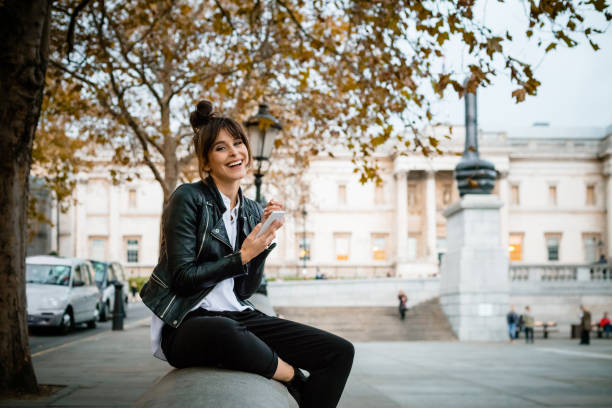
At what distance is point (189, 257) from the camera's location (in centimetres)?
276

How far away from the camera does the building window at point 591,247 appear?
69.9 m

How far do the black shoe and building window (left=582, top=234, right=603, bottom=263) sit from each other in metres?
73.1

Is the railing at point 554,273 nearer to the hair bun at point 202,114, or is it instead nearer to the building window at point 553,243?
the hair bun at point 202,114

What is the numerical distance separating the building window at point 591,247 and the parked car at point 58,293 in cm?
6173

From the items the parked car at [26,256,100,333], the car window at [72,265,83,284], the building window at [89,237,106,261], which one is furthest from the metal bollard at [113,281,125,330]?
the building window at [89,237,106,261]

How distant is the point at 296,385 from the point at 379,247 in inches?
2668

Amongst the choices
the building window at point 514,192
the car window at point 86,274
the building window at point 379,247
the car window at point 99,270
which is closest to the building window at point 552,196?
the building window at point 514,192

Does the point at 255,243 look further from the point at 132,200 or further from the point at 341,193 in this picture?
the point at 132,200

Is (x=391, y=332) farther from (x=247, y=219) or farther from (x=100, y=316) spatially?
(x=247, y=219)

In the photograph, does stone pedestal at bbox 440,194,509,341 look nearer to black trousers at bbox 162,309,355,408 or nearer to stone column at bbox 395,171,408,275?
black trousers at bbox 162,309,355,408

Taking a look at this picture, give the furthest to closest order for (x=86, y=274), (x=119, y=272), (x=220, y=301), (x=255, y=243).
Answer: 1. (x=119, y=272)
2. (x=86, y=274)
3. (x=220, y=301)
4. (x=255, y=243)

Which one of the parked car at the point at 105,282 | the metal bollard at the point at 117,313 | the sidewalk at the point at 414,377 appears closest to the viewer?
the sidewalk at the point at 414,377

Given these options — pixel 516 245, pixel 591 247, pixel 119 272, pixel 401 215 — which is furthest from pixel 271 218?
pixel 591 247

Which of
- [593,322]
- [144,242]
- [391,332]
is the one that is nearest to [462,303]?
[391,332]
